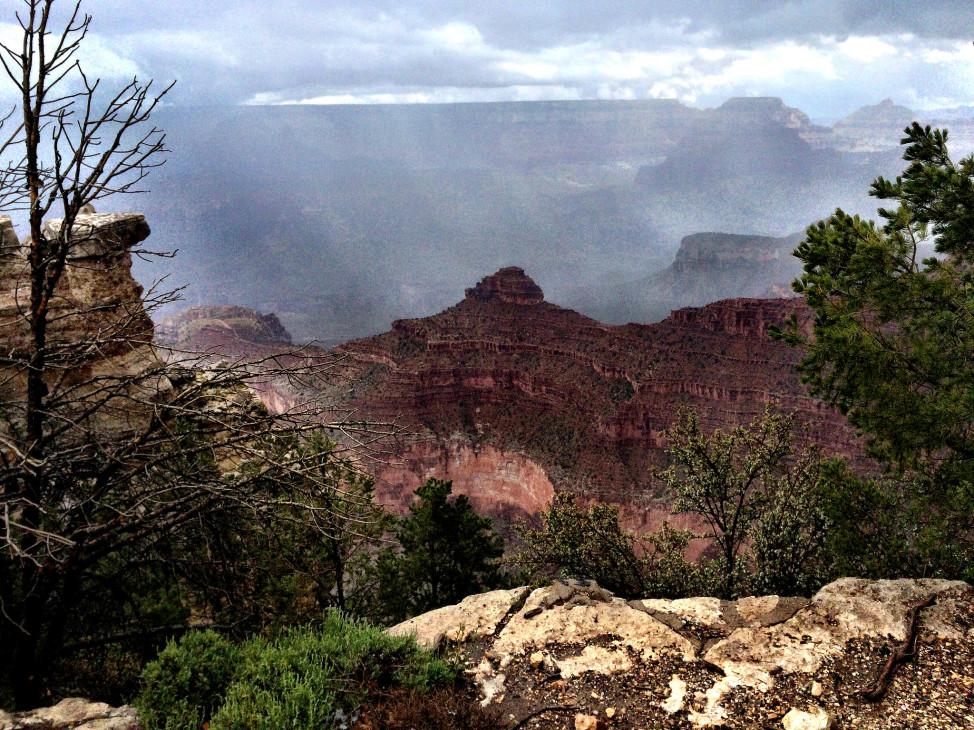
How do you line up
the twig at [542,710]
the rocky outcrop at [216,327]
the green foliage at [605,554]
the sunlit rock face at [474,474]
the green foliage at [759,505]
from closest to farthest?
1. the twig at [542,710]
2. the green foliage at [759,505]
3. the green foliage at [605,554]
4. the sunlit rock face at [474,474]
5. the rocky outcrop at [216,327]

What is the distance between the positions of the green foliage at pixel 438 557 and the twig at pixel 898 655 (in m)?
8.86

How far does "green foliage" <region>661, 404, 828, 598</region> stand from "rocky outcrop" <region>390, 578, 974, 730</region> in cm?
463

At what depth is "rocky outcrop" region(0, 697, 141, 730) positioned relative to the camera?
5.03 m

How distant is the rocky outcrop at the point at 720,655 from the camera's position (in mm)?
6273

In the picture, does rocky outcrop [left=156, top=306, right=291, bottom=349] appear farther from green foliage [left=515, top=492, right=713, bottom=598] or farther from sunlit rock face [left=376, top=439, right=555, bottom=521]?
green foliage [left=515, top=492, right=713, bottom=598]

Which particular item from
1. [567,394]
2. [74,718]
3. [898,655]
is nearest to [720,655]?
[898,655]

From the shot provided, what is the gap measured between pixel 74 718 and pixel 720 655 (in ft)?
23.4

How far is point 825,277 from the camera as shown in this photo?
10.7 metres

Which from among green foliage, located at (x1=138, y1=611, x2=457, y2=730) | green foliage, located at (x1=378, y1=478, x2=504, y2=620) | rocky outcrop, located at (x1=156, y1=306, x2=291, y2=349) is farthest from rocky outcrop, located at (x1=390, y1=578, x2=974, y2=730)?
rocky outcrop, located at (x1=156, y1=306, x2=291, y2=349)

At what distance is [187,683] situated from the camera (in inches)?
214

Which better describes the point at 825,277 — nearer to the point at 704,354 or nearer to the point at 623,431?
the point at 623,431

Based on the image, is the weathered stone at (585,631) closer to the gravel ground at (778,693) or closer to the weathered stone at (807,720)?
the gravel ground at (778,693)

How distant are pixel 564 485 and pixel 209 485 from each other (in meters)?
42.4

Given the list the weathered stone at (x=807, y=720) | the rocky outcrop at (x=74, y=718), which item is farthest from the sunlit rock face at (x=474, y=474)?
the rocky outcrop at (x=74, y=718)
